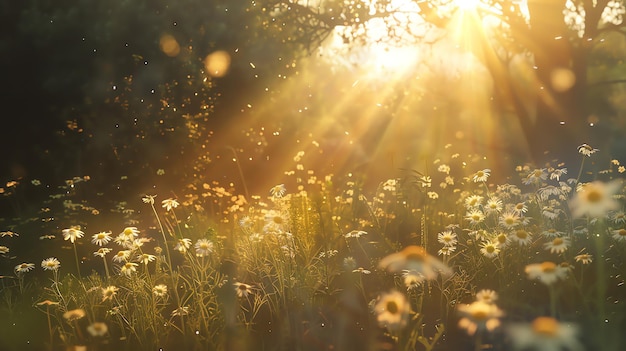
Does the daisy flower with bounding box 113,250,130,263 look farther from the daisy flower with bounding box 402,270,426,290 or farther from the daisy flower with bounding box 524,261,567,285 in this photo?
the daisy flower with bounding box 524,261,567,285

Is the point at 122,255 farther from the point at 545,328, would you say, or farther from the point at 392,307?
the point at 545,328

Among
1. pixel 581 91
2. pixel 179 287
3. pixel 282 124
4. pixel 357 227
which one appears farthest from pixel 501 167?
pixel 179 287

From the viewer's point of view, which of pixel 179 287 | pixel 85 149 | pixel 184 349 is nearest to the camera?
pixel 184 349

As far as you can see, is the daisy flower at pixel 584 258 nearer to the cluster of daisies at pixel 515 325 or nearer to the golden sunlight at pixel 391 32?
the cluster of daisies at pixel 515 325

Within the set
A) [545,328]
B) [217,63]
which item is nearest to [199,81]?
[217,63]

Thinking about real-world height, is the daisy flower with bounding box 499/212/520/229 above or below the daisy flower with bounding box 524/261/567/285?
above

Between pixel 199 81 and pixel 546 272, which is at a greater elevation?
pixel 199 81

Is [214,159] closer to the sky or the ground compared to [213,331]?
closer to the sky

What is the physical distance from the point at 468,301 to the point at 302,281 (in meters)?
1.17

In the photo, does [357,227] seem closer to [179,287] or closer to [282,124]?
[179,287]

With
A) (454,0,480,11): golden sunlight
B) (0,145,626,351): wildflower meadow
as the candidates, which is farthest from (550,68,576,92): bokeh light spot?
(0,145,626,351): wildflower meadow

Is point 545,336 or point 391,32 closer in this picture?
point 545,336

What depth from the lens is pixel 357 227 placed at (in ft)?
18.3

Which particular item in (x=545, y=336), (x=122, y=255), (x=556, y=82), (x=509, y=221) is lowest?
(x=545, y=336)
